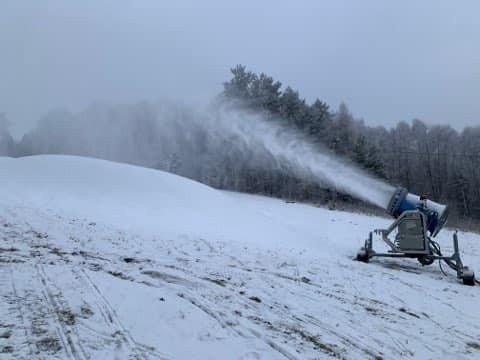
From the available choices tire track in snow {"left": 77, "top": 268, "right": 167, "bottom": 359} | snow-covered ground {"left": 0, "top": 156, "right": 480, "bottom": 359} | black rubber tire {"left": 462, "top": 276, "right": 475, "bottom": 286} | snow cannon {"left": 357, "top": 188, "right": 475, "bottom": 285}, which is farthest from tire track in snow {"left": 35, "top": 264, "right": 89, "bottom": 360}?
black rubber tire {"left": 462, "top": 276, "right": 475, "bottom": 286}

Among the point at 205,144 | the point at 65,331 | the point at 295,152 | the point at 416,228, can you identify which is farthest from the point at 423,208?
the point at 205,144

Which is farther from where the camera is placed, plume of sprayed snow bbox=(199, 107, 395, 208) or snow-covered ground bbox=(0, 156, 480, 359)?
plume of sprayed snow bbox=(199, 107, 395, 208)

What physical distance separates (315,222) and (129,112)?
38048mm

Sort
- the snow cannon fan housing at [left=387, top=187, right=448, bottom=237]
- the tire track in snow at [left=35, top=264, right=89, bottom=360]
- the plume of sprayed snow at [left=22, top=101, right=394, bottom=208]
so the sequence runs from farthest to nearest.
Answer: the plume of sprayed snow at [left=22, top=101, right=394, bottom=208], the snow cannon fan housing at [left=387, top=187, right=448, bottom=237], the tire track in snow at [left=35, top=264, right=89, bottom=360]

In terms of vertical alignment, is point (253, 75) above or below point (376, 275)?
above

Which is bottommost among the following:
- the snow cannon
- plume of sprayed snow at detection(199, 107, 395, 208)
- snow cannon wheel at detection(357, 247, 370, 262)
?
snow cannon wheel at detection(357, 247, 370, 262)

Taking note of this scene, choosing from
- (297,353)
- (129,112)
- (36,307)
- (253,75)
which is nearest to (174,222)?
(36,307)

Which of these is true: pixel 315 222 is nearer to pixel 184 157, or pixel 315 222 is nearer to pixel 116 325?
pixel 116 325

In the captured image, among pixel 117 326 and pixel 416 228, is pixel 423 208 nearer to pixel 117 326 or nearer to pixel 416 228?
pixel 416 228

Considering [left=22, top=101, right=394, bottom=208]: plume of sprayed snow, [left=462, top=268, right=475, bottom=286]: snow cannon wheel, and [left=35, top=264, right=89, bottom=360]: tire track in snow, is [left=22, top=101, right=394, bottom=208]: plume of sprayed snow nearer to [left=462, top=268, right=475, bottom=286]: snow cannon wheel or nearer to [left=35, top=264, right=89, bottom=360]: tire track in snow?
[left=462, top=268, right=475, bottom=286]: snow cannon wheel

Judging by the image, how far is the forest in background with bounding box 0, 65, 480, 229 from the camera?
3328 cm

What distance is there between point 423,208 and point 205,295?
7205 millimetres

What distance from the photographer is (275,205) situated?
1020 inches

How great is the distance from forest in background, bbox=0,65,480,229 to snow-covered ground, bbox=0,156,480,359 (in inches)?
777
